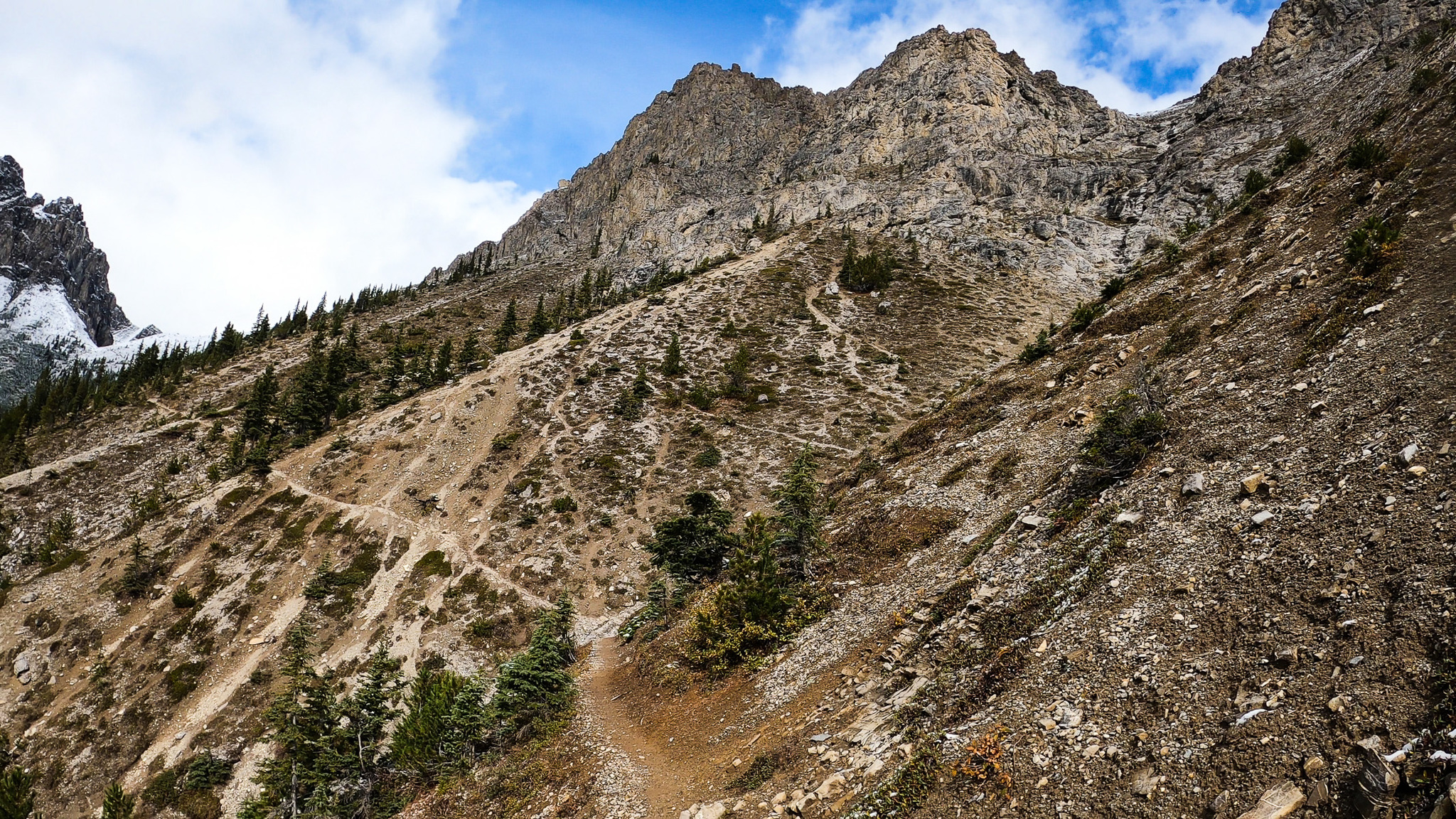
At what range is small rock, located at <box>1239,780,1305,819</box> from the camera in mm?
6820

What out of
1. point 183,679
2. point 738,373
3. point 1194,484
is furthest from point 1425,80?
point 183,679

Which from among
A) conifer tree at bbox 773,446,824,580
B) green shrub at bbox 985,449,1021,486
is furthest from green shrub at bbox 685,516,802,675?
green shrub at bbox 985,449,1021,486

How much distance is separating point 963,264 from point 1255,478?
107758mm

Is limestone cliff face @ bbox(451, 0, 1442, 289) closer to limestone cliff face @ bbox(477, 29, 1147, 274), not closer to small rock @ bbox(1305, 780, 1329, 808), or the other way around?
limestone cliff face @ bbox(477, 29, 1147, 274)

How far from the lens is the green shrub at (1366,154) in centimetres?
2333

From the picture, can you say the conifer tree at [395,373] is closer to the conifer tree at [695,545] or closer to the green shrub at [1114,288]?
the conifer tree at [695,545]

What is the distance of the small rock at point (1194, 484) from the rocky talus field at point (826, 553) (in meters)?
0.21

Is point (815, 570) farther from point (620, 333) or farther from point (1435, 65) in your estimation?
point (620, 333)

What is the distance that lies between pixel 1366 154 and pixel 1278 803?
29.4 meters

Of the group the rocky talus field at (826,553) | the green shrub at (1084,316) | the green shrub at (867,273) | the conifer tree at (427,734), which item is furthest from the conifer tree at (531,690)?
the green shrub at (867,273)

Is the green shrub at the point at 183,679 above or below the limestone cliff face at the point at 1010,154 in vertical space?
below

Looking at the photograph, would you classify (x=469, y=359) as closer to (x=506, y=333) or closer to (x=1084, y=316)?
(x=506, y=333)

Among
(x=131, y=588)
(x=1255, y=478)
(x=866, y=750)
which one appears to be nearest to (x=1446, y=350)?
(x=1255, y=478)

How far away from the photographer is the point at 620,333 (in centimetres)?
8819
